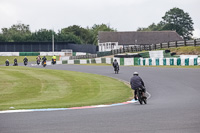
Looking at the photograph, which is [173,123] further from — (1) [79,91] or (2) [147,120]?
(1) [79,91]

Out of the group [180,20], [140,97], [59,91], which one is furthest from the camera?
[180,20]

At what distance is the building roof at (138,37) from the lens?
133m

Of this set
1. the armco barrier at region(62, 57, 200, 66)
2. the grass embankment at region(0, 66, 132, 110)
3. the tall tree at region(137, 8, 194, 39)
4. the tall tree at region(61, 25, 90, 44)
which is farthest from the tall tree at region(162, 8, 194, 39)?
the grass embankment at region(0, 66, 132, 110)

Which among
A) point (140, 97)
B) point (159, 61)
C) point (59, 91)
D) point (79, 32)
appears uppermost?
point (79, 32)

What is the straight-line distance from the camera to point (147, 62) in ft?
169

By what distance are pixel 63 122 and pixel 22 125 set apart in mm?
1105

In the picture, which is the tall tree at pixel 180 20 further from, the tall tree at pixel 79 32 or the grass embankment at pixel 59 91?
the grass embankment at pixel 59 91

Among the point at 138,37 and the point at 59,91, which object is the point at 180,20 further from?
the point at 59,91

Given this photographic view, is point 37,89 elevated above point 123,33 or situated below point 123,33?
below

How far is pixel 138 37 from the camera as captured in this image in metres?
134

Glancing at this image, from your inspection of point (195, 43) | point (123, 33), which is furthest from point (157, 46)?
point (123, 33)

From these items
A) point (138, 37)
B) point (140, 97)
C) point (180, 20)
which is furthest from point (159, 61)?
point (180, 20)

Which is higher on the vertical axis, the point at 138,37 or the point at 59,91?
the point at 138,37

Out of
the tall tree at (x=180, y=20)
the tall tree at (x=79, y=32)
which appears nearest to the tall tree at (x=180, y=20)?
the tall tree at (x=180, y=20)
